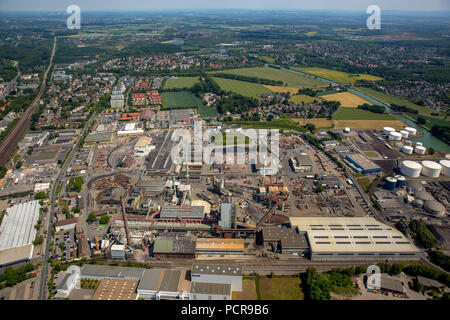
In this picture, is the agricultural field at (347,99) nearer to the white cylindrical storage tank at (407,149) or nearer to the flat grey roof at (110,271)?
the white cylindrical storage tank at (407,149)

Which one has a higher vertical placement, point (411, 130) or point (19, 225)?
point (411, 130)

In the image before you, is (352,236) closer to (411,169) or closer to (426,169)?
(411,169)

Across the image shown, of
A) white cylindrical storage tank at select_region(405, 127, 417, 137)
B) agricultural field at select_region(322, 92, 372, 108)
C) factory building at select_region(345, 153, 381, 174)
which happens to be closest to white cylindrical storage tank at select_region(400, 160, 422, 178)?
factory building at select_region(345, 153, 381, 174)

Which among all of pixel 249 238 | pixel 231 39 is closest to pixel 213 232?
pixel 249 238

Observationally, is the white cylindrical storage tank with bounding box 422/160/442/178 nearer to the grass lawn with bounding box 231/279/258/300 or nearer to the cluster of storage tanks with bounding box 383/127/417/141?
the cluster of storage tanks with bounding box 383/127/417/141

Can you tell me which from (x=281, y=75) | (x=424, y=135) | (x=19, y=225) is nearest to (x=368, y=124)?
(x=424, y=135)
